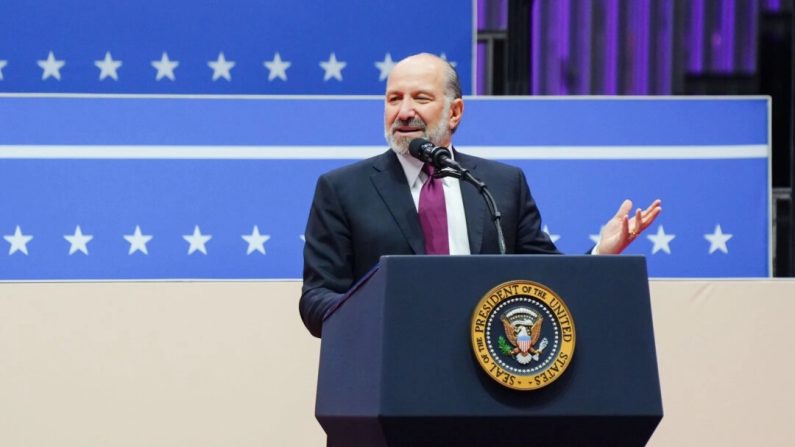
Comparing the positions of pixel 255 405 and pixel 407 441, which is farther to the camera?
pixel 255 405

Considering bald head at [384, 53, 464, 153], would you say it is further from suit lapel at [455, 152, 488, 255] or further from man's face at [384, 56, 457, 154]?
suit lapel at [455, 152, 488, 255]

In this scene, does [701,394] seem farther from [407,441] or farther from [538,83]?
[407,441]

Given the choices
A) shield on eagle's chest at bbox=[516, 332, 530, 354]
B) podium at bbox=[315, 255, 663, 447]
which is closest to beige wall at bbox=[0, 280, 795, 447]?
podium at bbox=[315, 255, 663, 447]

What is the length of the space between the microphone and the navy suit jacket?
7.3 inches

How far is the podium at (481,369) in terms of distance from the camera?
167cm

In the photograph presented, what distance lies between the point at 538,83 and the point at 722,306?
1212 millimetres

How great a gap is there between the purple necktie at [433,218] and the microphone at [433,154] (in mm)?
171

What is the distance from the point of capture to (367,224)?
7.49 ft

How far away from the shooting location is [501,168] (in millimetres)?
2461

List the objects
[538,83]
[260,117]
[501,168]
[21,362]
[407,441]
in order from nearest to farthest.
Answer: [407,441] → [501,168] → [21,362] → [260,117] → [538,83]

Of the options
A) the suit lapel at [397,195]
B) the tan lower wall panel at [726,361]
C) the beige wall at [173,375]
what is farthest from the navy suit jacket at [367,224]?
the tan lower wall panel at [726,361]

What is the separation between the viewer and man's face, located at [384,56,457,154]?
90.9 inches

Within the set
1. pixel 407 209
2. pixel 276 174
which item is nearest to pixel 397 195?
pixel 407 209

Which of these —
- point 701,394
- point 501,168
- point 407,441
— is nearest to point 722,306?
point 701,394
